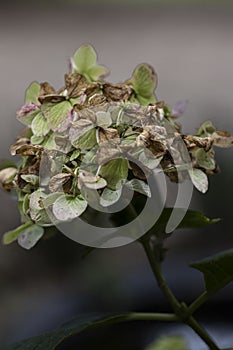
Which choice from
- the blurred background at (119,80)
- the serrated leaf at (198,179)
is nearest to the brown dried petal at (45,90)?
the serrated leaf at (198,179)

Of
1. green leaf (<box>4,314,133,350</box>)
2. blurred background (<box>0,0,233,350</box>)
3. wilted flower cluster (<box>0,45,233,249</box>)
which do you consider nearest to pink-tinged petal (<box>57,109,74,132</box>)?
wilted flower cluster (<box>0,45,233,249</box>)

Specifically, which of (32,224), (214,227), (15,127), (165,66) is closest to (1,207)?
(15,127)

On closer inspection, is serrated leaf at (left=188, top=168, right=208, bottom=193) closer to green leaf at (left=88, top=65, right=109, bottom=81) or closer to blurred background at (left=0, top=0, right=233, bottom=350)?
green leaf at (left=88, top=65, right=109, bottom=81)

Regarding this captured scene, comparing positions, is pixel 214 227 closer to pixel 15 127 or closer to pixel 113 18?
pixel 15 127

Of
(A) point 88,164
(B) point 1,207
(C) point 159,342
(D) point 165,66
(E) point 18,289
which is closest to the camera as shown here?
(A) point 88,164

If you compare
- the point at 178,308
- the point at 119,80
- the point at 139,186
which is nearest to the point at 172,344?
the point at 178,308

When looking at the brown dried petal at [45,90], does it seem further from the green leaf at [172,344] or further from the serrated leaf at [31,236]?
the green leaf at [172,344]

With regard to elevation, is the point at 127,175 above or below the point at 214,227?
above
